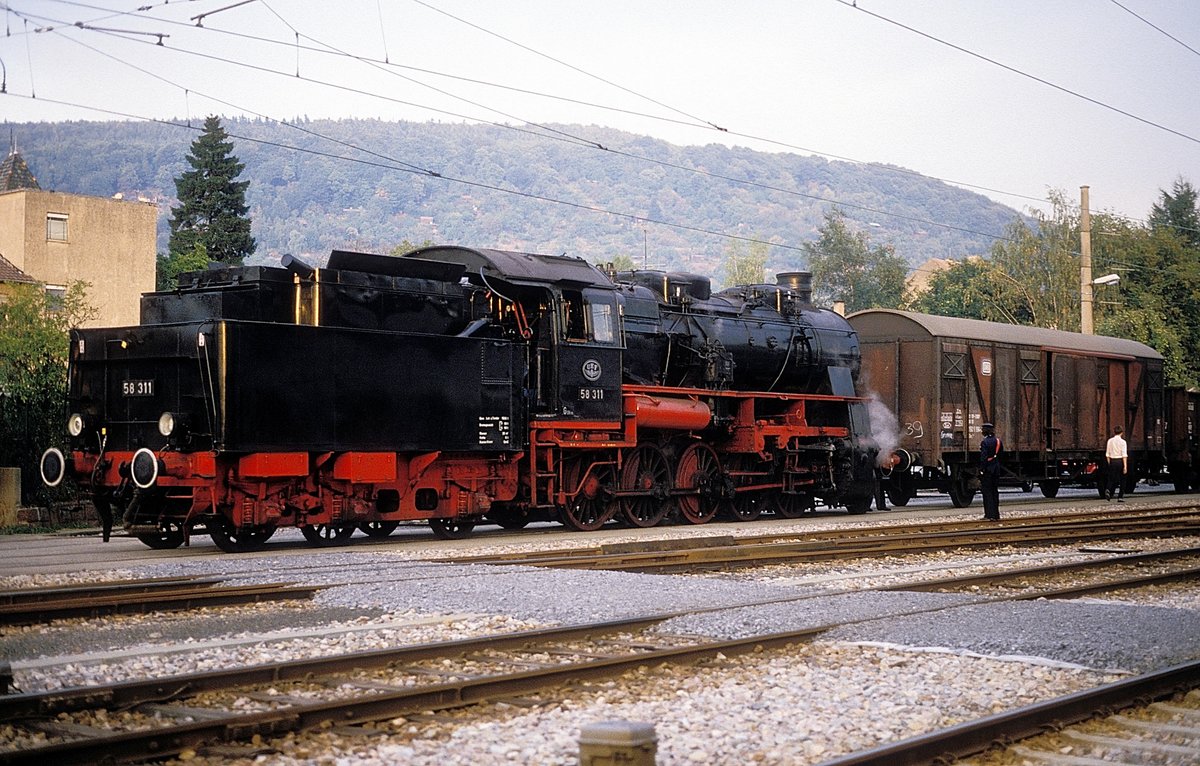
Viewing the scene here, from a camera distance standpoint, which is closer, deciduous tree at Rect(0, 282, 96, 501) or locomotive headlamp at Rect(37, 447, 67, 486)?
locomotive headlamp at Rect(37, 447, 67, 486)

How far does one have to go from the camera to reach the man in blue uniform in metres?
19.5

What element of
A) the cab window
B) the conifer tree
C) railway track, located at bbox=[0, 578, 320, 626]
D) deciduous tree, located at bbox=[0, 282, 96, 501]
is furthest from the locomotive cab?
the conifer tree

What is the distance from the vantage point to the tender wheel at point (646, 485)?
60.6 feet

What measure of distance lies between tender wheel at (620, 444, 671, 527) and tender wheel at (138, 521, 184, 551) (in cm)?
648

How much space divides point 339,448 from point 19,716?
28.8ft

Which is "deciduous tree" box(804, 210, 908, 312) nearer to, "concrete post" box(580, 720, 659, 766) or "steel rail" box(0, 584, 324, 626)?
"steel rail" box(0, 584, 324, 626)

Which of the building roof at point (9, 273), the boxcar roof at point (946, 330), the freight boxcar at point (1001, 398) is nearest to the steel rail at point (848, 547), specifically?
the freight boxcar at point (1001, 398)

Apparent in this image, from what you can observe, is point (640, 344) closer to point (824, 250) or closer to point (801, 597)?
point (801, 597)

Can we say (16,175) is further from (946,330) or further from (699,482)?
(699,482)

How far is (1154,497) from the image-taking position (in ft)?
97.9

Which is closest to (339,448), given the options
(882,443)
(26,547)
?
(26,547)

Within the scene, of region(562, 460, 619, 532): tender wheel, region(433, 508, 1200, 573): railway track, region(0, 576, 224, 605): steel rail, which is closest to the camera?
region(0, 576, 224, 605): steel rail

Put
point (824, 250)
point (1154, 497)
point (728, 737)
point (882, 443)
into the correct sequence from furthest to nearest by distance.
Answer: point (824, 250)
point (1154, 497)
point (882, 443)
point (728, 737)

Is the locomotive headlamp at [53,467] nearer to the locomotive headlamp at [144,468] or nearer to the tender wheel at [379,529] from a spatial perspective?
the locomotive headlamp at [144,468]
